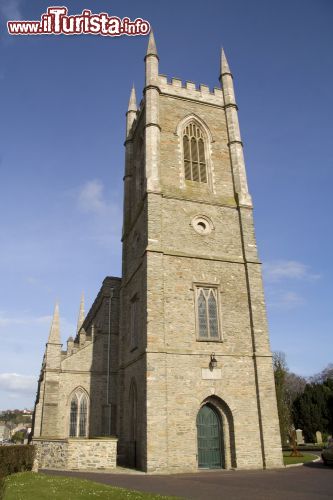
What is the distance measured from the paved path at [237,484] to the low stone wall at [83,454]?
3.80 feet

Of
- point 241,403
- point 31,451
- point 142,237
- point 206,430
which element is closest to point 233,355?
point 241,403

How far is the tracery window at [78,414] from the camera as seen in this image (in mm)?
24344

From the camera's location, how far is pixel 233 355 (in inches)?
786

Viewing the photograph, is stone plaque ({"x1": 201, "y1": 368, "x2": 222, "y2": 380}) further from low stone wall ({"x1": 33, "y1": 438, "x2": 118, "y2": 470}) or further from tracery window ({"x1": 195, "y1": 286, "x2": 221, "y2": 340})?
low stone wall ({"x1": 33, "y1": 438, "x2": 118, "y2": 470})

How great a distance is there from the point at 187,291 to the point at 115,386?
8991mm

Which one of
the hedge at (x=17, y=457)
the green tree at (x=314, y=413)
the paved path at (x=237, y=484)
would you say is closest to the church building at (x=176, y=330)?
the paved path at (x=237, y=484)

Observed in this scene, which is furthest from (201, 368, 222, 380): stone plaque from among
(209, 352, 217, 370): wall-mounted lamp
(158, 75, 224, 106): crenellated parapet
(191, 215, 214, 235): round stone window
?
(158, 75, 224, 106): crenellated parapet

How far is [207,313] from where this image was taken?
68.3 feet

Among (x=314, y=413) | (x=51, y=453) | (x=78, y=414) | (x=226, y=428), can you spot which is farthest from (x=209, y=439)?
(x=314, y=413)

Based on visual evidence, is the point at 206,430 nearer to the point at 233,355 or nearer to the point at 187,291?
the point at 233,355

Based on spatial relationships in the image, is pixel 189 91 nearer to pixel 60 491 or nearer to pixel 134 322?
pixel 134 322

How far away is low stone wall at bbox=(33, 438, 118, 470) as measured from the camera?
1812cm

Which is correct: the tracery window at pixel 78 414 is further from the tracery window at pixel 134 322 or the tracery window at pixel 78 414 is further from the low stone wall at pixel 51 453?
the tracery window at pixel 134 322

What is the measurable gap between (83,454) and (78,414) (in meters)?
6.79
